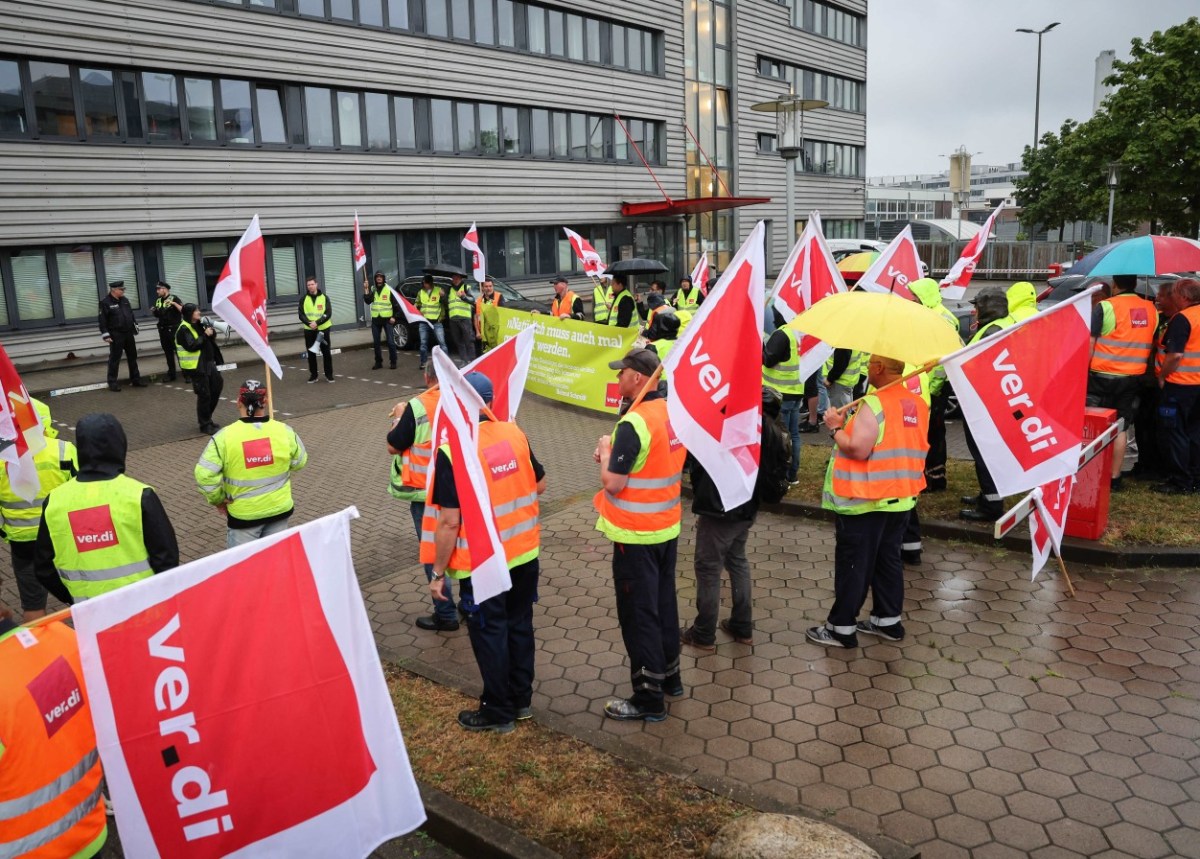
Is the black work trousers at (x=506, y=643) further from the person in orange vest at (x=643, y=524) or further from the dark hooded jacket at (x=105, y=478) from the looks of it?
the dark hooded jacket at (x=105, y=478)

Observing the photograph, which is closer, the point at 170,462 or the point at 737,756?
the point at 737,756

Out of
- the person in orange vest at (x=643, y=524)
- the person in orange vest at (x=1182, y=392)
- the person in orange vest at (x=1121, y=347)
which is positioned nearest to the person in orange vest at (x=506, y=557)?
the person in orange vest at (x=643, y=524)

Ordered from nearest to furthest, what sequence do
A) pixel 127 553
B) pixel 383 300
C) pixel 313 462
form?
pixel 127 553 → pixel 313 462 → pixel 383 300

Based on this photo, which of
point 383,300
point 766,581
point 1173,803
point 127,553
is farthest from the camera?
point 383,300

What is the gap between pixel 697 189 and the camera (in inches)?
1479

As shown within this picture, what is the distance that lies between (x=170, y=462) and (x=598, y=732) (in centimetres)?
933

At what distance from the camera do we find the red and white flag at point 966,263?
38.8 feet

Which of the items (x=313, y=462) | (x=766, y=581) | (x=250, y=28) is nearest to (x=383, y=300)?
(x=313, y=462)

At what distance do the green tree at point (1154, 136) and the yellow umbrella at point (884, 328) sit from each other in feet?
91.5

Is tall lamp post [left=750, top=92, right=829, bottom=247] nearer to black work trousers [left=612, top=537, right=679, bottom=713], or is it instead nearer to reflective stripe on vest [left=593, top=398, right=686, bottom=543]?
reflective stripe on vest [left=593, top=398, right=686, bottom=543]

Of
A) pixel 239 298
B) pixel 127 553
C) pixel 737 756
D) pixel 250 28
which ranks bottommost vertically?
pixel 737 756

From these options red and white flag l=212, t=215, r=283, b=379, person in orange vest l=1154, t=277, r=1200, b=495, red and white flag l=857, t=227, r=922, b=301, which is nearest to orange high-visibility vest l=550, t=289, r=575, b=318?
red and white flag l=857, t=227, r=922, b=301

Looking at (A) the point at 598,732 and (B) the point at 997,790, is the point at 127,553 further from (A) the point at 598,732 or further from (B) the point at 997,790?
(B) the point at 997,790

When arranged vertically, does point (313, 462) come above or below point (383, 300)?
below
